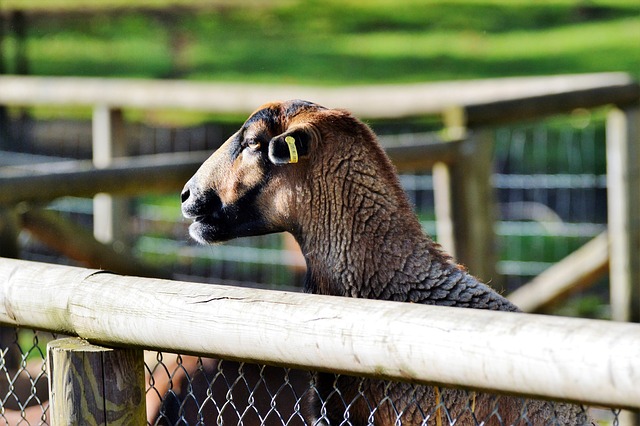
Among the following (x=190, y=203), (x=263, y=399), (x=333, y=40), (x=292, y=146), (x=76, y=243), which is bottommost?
(x=263, y=399)

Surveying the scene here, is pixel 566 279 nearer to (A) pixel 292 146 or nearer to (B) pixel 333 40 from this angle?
(A) pixel 292 146

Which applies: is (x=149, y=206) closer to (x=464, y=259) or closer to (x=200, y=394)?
(x=464, y=259)

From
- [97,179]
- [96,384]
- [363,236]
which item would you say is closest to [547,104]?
[97,179]

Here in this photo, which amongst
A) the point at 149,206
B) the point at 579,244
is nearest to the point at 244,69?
the point at 149,206

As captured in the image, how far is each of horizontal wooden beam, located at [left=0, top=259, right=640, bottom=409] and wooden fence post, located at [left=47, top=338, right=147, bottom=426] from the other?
0.05 metres

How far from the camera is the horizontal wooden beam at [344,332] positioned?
1699 mm

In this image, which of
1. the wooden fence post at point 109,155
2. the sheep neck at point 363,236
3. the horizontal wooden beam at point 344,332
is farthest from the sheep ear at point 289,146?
the wooden fence post at point 109,155

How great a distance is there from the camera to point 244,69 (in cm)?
1892

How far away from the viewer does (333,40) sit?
21.8m

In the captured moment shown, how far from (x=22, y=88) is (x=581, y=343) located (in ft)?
20.3

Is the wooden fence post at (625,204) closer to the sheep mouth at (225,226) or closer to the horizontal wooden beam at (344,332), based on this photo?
the sheep mouth at (225,226)

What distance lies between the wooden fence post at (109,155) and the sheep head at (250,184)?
273 centimetres

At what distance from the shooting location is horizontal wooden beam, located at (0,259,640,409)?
5.57 ft

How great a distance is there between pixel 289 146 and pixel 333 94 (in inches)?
108
